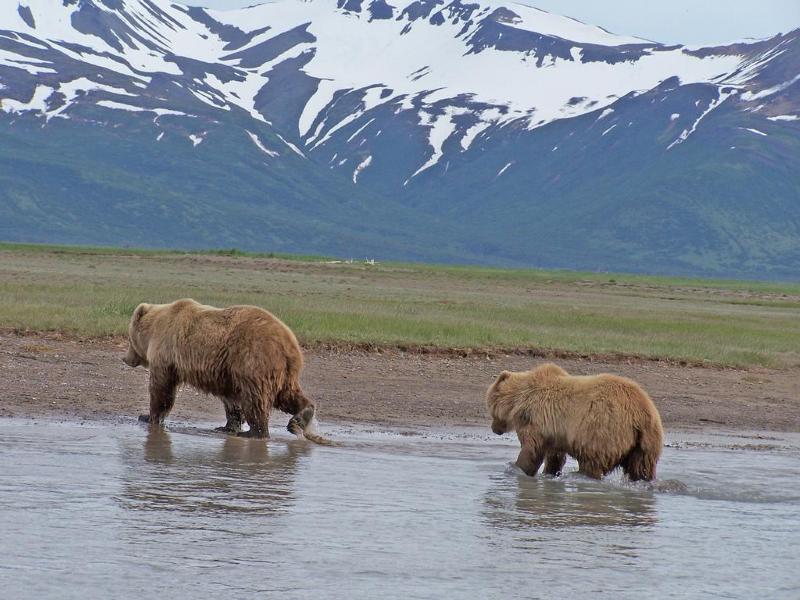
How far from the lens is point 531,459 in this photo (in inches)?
517

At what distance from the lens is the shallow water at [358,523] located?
8.85 m

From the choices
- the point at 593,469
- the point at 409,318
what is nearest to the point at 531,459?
the point at 593,469

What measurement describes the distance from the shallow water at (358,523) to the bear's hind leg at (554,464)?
14 centimetres

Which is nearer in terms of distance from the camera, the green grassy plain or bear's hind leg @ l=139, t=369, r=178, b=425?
bear's hind leg @ l=139, t=369, r=178, b=425

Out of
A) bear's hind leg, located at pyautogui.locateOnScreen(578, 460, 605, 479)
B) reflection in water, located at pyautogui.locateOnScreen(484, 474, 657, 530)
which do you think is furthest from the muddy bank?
bear's hind leg, located at pyautogui.locateOnScreen(578, 460, 605, 479)

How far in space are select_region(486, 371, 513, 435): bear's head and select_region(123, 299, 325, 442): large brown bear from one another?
6.44 ft

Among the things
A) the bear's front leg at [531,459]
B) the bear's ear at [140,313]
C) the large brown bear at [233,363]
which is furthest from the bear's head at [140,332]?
the bear's front leg at [531,459]

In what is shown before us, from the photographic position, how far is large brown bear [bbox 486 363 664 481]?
12.4 m

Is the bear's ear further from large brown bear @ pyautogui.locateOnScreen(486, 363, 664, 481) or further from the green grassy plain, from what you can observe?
the green grassy plain

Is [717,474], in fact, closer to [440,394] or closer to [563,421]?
[563,421]

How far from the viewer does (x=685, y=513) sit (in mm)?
11883

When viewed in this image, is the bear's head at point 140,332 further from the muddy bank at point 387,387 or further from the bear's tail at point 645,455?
the bear's tail at point 645,455

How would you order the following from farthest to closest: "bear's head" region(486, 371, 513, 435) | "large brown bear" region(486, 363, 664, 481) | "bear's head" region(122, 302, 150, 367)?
"bear's head" region(122, 302, 150, 367) < "bear's head" region(486, 371, 513, 435) < "large brown bear" region(486, 363, 664, 481)

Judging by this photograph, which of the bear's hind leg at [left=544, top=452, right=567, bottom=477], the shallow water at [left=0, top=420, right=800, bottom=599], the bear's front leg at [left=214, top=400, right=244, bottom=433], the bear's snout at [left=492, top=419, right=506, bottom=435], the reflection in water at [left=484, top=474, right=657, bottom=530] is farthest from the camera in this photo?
the bear's front leg at [left=214, top=400, right=244, bottom=433]
